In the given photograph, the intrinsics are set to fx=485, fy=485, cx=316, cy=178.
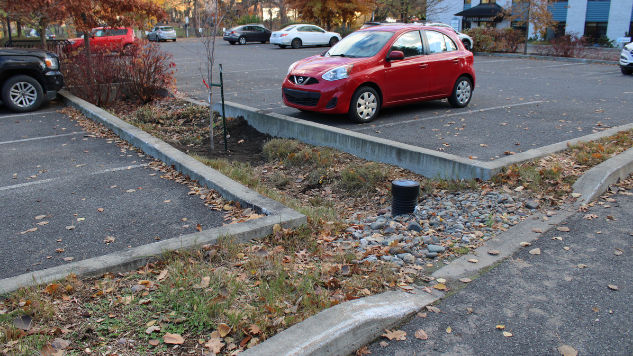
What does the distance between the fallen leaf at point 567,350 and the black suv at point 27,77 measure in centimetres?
1138

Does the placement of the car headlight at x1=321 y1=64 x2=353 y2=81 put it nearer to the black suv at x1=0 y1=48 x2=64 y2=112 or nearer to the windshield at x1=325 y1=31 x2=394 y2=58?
the windshield at x1=325 y1=31 x2=394 y2=58

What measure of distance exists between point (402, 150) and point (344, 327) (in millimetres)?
4080

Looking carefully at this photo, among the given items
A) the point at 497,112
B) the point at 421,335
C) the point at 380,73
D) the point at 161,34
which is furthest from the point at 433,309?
the point at 161,34

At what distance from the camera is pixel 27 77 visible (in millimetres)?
10695

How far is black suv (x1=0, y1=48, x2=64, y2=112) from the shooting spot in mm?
10415

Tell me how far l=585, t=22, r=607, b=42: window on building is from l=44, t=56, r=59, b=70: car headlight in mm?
35724

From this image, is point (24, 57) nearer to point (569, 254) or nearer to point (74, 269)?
point (74, 269)

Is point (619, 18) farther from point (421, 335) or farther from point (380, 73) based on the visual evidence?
point (421, 335)

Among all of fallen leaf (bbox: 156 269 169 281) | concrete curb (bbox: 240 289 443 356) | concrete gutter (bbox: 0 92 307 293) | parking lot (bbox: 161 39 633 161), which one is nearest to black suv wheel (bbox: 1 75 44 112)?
parking lot (bbox: 161 39 633 161)

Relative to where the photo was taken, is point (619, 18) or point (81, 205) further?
point (619, 18)

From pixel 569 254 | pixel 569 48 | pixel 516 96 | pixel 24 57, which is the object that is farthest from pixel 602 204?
pixel 569 48

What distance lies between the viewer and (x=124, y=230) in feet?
14.9

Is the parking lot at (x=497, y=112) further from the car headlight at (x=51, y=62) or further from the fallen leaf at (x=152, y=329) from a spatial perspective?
the fallen leaf at (x=152, y=329)

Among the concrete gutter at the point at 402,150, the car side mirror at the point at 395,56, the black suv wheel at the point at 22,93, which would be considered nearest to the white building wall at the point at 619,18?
the concrete gutter at the point at 402,150
